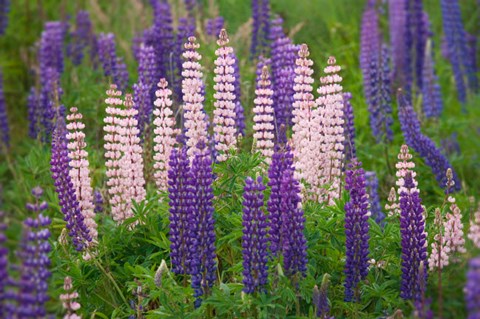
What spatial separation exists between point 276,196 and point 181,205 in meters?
0.46

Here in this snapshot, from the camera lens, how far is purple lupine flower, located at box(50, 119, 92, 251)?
14.6 feet

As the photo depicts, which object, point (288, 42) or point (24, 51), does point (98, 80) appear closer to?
point (24, 51)

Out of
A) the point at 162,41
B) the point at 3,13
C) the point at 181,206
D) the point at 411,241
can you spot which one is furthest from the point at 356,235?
the point at 3,13

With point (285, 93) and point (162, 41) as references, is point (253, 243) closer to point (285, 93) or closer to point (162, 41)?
point (285, 93)

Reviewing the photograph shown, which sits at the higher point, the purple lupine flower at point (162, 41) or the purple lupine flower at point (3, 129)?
the purple lupine flower at point (162, 41)

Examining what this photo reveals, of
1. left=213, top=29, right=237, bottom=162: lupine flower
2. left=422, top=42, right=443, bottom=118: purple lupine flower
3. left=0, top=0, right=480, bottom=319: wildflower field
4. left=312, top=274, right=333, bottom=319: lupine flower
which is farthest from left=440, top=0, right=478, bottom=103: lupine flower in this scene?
left=312, top=274, right=333, bottom=319: lupine flower

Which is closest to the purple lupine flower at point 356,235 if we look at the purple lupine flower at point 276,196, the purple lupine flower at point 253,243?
the purple lupine flower at point 276,196

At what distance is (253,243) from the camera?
389 centimetres

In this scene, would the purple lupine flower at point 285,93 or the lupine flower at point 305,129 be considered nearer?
the lupine flower at point 305,129

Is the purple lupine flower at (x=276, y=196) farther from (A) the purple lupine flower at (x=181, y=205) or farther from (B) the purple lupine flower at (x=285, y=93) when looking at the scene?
(B) the purple lupine flower at (x=285, y=93)

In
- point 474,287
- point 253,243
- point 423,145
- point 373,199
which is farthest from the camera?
point 423,145

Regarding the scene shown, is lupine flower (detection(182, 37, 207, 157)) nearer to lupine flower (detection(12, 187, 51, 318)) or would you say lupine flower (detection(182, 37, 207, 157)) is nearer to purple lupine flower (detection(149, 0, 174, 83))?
lupine flower (detection(12, 187, 51, 318))

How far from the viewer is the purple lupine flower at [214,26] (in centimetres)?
734

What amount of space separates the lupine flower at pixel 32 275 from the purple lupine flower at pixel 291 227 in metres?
1.08
